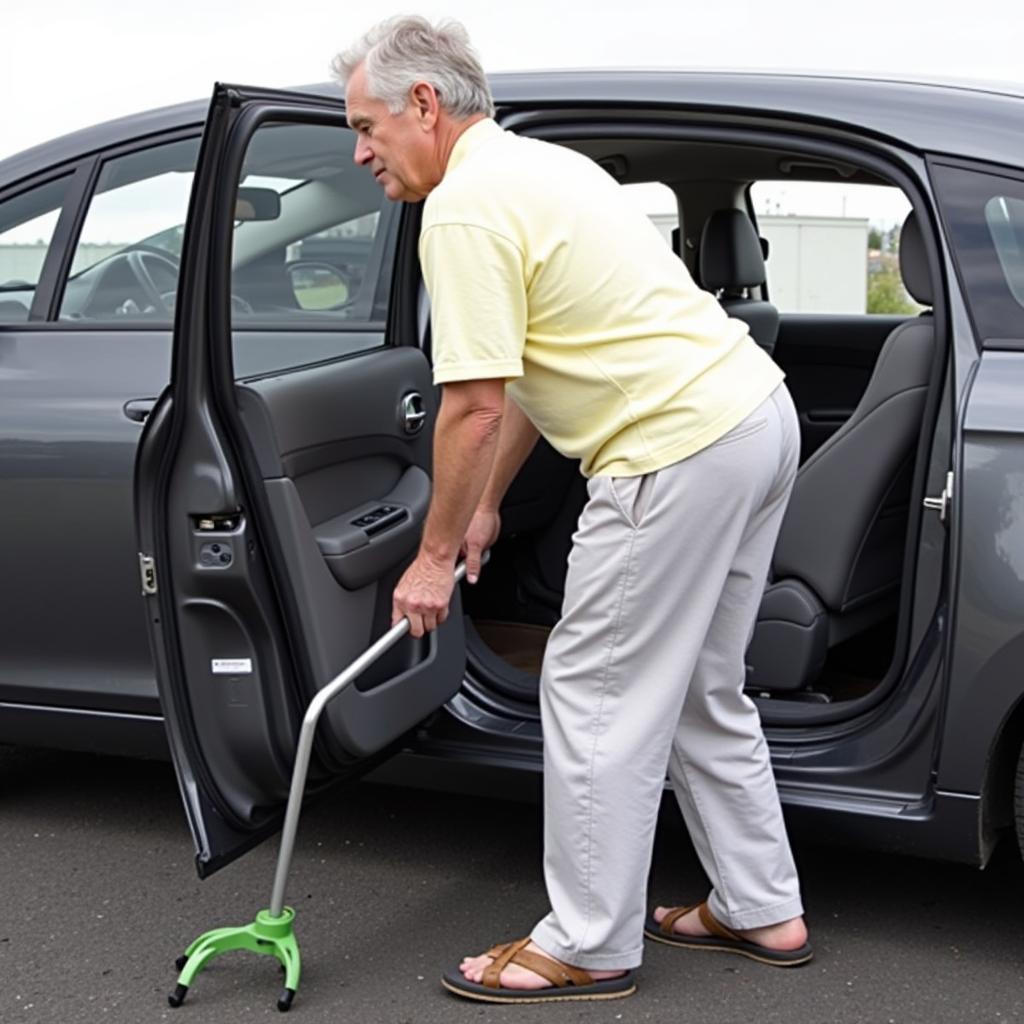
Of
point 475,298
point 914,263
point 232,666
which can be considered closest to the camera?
point 475,298

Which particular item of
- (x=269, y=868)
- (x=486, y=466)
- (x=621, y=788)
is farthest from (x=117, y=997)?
(x=486, y=466)

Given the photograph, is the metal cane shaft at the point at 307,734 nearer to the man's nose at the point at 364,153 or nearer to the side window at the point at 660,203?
the man's nose at the point at 364,153

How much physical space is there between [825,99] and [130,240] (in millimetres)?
1467

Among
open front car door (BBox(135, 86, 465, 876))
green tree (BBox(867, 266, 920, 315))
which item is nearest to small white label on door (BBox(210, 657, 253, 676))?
open front car door (BBox(135, 86, 465, 876))

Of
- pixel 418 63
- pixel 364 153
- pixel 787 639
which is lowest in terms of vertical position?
pixel 787 639

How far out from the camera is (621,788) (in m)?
2.83

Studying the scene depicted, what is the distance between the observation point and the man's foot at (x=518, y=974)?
9.57 feet

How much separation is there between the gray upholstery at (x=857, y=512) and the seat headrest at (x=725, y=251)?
143 cm

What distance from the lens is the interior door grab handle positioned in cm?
326

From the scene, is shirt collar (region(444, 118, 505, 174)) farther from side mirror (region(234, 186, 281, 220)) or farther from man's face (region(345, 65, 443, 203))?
side mirror (region(234, 186, 281, 220))

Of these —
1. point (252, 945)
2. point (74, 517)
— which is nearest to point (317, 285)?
point (74, 517)

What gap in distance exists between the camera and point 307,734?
2779 mm

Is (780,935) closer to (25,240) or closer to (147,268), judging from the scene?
(147,268)

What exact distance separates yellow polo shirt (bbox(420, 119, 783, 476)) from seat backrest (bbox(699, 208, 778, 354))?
6.90 ft
